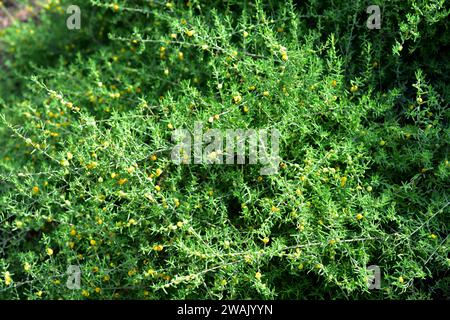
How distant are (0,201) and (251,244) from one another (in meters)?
1.55

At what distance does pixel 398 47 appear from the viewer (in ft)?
10.5

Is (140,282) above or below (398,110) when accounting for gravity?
below

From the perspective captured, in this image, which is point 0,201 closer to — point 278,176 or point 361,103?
point 278,176

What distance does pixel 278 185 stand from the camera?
299cm

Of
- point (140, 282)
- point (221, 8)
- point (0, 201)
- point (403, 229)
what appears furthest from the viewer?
point (221, 8)

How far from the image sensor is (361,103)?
3.21m

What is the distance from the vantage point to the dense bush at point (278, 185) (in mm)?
2971

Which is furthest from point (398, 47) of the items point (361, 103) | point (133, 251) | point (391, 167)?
point (133, 251)

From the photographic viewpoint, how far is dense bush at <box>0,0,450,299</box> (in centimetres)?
297

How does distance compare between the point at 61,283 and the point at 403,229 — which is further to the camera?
the point at 61,283

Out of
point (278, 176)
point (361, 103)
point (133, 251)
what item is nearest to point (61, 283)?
point (133, 251)

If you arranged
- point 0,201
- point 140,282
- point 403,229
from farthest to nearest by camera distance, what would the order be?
point 0,201 → point 140,282 → point 403,229
